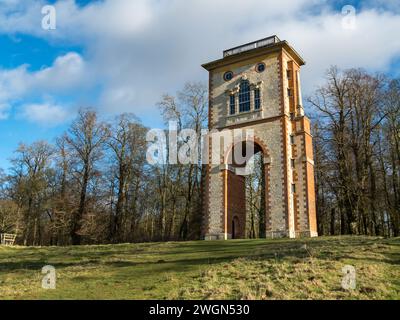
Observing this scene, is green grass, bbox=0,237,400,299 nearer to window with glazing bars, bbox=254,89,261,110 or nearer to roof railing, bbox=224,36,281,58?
window with glazing bars, bbox=254,89,261,110

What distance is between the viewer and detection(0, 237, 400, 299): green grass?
1013cm

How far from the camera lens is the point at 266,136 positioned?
29266 mm

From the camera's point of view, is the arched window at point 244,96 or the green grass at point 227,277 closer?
the green grass at point 227,277

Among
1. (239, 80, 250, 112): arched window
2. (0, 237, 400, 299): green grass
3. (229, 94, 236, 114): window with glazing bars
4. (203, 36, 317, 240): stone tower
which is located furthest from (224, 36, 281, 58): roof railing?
(0, 237, 400, 299): green grass

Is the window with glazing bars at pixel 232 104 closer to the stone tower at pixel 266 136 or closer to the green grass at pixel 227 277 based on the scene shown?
the stone tower at pixel 266 136

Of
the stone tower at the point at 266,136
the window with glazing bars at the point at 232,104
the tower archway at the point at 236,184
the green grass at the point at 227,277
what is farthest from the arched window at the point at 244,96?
the green grass at the point at 227,277

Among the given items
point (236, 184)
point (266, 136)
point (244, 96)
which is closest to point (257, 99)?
point (244, 96)

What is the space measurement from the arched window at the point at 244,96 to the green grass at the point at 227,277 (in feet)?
52.9

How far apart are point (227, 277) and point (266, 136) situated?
1844 centimetres

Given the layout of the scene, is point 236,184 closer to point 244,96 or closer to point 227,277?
point 244,96

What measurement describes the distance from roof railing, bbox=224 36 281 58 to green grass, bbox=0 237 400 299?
19030 millimetres

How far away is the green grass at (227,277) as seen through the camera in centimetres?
1013

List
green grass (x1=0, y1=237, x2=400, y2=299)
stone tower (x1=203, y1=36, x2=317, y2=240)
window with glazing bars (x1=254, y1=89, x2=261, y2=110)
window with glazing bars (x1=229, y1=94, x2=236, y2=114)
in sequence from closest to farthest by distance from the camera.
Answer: green grass (x1=0, y1=237, x2=400, y2=299) < stone tower (x1=203, y1=36, x2=317, y2=240) < window with glazing bars (x1=254, y1=89, x2=261, y2=110) < window with glazing bars (x1=229, y1=94, x2=236, y2=114)
